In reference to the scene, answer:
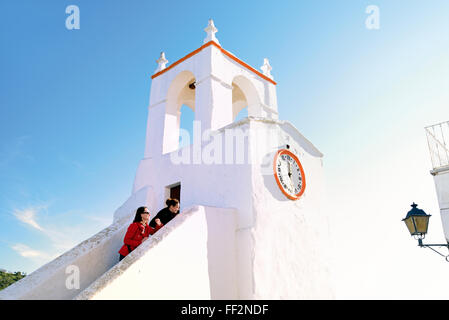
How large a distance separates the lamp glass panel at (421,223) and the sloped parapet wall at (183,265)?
3.61 m

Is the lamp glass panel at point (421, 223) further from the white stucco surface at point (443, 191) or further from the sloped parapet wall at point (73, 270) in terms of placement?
the sloped parapet wall at point (73, 270)

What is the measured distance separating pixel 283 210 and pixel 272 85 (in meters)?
5.33

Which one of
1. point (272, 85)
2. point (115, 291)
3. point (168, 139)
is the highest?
point (272, 85)

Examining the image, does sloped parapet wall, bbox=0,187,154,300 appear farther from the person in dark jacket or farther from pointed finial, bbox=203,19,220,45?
pointed finial, bbox=203,19,220,45

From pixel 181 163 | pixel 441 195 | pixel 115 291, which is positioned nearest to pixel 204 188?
pixel 181 163

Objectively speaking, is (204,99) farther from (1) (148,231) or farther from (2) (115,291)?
(2) (115,291)

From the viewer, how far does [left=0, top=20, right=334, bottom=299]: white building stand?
4207 millimetres

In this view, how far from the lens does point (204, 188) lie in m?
6.17

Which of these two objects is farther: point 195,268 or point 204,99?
point 204,99

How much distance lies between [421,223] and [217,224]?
4004mm

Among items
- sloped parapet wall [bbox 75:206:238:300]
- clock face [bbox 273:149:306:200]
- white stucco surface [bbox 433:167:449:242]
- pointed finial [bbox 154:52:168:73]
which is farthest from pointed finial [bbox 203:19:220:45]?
white stucco surface [bbox 433:167:449:242]

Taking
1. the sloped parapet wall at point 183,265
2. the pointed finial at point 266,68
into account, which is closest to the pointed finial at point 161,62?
the pointed finial at point 266,68

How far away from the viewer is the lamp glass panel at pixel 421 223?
19.6ft

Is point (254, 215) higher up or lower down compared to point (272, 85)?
lower down
